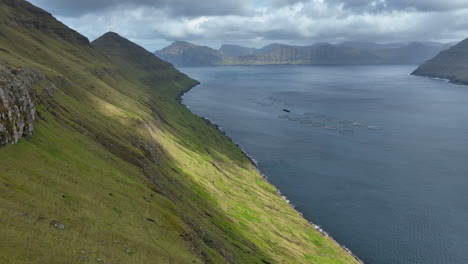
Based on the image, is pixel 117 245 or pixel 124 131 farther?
pixel 124 131

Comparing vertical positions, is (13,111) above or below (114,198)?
above

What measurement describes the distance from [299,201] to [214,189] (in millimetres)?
42130

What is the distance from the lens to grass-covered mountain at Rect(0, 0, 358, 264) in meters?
50.2

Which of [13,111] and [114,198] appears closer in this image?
[13,111]

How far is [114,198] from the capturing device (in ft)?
229

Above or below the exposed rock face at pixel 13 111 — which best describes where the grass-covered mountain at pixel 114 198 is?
below

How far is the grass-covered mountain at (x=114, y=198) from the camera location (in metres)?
50.2

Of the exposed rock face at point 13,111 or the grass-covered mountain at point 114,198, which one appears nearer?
the grass-covered mountain at point 114,198

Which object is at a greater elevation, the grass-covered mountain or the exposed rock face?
the exposed rock face

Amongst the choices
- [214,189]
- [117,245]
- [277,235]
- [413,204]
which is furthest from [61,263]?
[413,204]

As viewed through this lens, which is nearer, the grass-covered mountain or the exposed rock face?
the grass-covered mountain

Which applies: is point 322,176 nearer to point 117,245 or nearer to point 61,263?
point 117,245

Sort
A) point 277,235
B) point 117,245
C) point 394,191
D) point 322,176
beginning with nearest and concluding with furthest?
1. point 117,245
2. point 277,235
3. point 394,191
4. point 322,176

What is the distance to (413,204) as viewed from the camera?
496 ft
